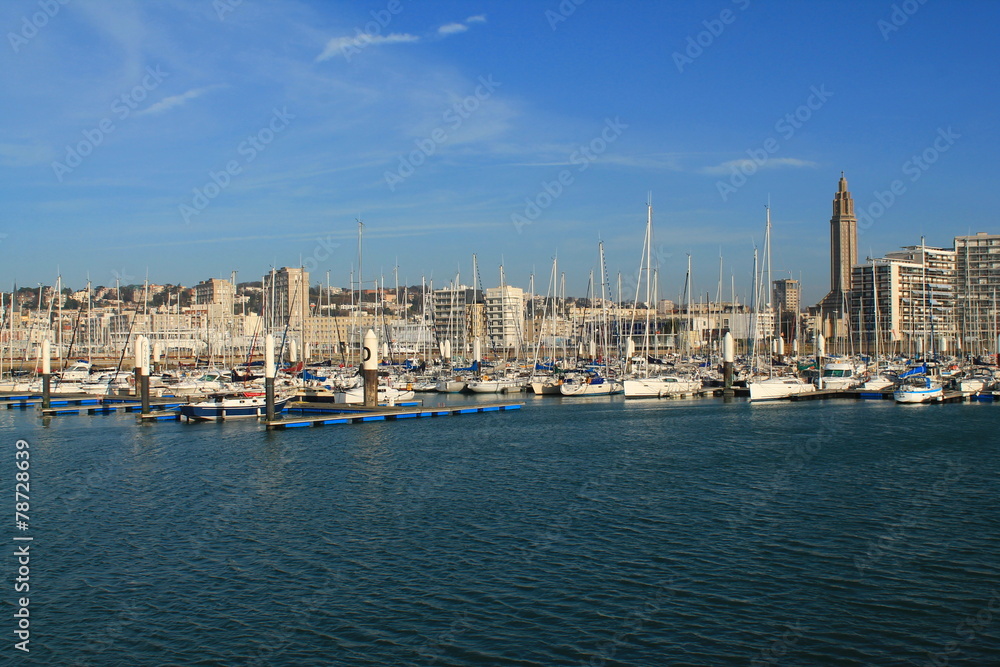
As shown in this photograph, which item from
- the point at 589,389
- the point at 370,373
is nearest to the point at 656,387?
the point at 589,389

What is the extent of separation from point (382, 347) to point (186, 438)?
348 ft

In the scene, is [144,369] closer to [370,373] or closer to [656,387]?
[370,373]

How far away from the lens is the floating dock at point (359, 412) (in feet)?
149

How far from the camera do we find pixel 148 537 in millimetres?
20766

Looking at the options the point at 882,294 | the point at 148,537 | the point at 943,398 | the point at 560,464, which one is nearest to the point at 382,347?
the point at 882,294

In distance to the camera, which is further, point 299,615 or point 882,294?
point 882,294

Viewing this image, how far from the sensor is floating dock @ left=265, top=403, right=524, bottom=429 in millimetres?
45344

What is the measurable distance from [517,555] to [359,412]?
31.8 meters

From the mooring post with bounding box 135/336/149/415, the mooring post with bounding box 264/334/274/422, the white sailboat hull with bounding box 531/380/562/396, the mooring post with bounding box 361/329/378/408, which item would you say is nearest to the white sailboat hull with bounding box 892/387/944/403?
the white sailboat hull with bounding box 531/380/562/396

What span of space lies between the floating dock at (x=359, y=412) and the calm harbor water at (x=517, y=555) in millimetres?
9888

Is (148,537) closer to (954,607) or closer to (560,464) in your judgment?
(560,464)

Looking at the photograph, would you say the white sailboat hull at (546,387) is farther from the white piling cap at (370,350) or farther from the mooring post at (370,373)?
the white piling cap at (370,350)

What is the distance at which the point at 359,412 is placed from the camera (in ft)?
162

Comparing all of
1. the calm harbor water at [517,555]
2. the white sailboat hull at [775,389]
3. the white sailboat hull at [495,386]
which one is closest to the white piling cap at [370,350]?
the calm harbor water at [517,555]
